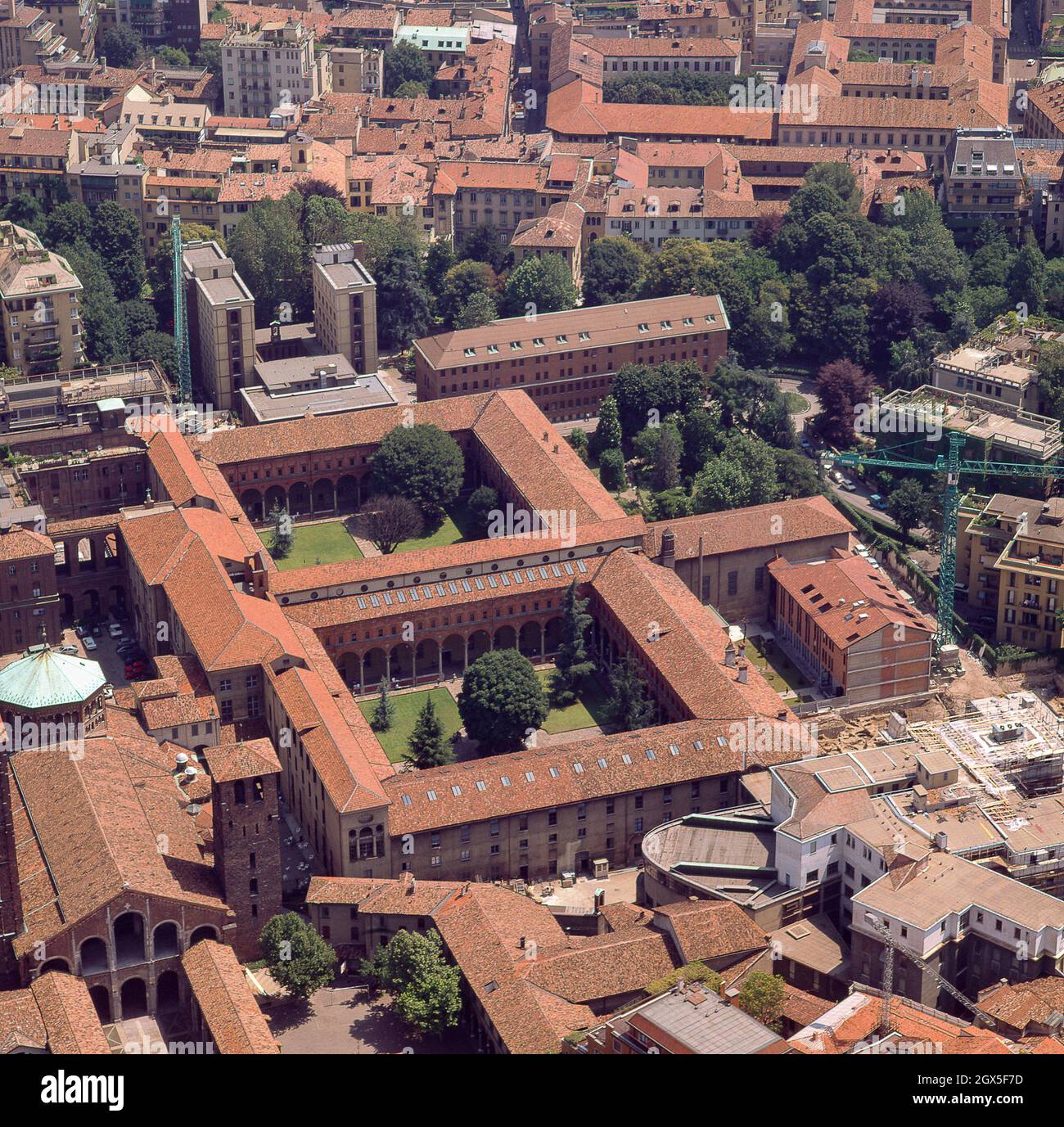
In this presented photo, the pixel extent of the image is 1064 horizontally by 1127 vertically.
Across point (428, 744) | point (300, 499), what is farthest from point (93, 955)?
point (300, 499)

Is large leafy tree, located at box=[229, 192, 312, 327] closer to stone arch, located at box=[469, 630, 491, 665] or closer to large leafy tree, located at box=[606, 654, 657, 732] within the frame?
stone arch, located at box=[469, 630, 491, 665]

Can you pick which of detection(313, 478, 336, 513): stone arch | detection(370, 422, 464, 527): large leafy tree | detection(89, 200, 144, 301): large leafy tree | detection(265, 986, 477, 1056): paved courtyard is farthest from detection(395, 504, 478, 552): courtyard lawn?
detection(265, 986, 477, 1056): paved courtyard

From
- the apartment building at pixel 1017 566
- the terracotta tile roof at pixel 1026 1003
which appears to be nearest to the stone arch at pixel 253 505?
the apartment building at pixel 1017 566

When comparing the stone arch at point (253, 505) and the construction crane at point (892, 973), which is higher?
the stone arch at point (253, 505)

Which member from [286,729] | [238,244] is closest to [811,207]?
[238,244]

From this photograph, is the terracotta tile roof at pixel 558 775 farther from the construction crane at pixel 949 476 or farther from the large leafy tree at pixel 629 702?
the construction crane at pixel 949 476

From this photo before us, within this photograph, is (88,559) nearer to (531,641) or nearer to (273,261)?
(531,641)
